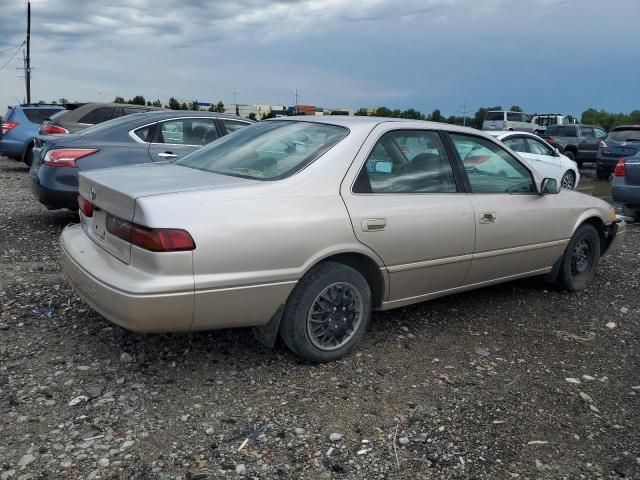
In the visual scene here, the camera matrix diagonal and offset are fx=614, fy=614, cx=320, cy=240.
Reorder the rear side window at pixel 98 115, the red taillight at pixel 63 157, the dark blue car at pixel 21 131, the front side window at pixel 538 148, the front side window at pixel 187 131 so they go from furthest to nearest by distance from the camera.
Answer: the dark blue car at pixel 21 131, the front side window at pixel 538 148, the rear side window at pixel 98 115, the front side window at pixel 187 131, the red taillight at pixel 63 157

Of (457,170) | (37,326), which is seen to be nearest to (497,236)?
(457,170)

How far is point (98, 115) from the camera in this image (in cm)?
1108

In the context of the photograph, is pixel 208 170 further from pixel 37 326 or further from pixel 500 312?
pixel 500 312

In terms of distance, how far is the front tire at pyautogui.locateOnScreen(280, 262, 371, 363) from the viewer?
3682 mm

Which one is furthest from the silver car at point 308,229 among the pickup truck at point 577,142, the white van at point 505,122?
the white van at point 505,122

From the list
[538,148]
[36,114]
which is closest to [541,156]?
[538,148]

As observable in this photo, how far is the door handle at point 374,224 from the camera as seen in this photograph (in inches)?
153

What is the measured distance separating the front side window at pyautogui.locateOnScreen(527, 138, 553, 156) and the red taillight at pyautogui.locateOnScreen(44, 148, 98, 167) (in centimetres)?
957

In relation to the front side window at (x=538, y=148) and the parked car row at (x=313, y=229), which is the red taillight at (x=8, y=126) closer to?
the front side window at (x=538, y=148)

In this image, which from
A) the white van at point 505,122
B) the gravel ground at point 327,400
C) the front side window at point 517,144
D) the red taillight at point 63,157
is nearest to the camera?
the gravel ground at point 327,400

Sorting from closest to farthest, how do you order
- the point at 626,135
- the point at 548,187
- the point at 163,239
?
the point at 163,239 < the point at 548,187 < the point at 626,135

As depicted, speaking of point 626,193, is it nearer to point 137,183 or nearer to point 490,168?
point 490,168

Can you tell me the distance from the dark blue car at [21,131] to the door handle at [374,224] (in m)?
13.3

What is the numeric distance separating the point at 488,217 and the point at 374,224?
1166 millimetres
